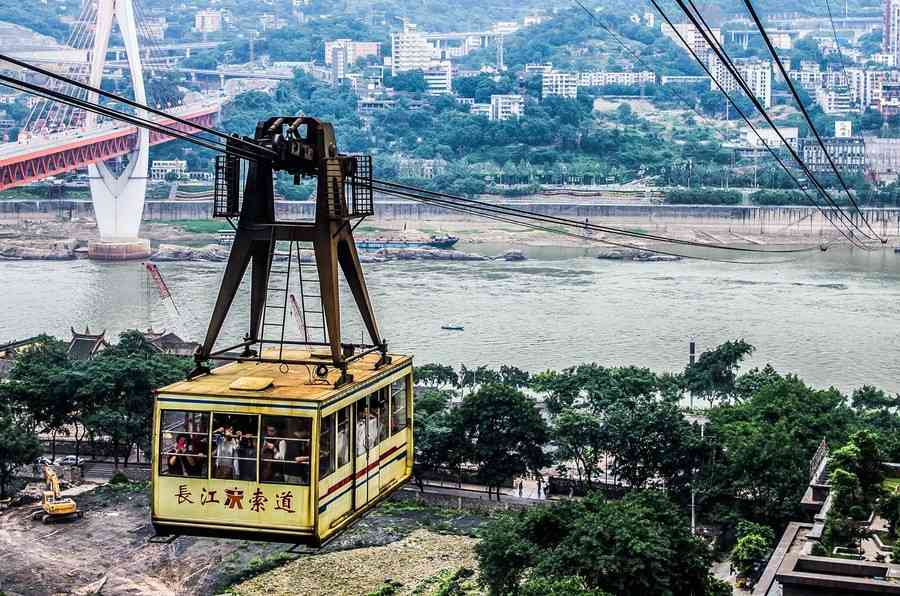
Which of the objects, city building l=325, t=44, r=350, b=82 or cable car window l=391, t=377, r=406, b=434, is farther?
city building l=325, t=44, r=350, b=82

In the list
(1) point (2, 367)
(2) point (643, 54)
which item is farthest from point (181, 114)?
(2) point (643, 54)

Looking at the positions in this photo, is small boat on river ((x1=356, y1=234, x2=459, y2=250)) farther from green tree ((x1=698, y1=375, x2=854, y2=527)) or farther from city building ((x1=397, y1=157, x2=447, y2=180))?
green tree ((x1=698, y1=375, x2=854, y2=527))

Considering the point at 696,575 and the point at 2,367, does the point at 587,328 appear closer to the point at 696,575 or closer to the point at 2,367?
the point at 2,367

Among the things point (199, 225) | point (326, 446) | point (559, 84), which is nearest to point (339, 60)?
point (559, 84)

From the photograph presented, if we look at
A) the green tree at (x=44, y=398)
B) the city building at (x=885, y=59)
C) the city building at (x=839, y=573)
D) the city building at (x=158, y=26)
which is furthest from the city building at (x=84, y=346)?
the city building at (x=158, y=26)

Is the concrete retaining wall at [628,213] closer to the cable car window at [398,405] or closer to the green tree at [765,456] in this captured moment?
the green tree at [765,456]

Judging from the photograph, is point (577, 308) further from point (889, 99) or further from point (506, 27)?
point (506, 27)

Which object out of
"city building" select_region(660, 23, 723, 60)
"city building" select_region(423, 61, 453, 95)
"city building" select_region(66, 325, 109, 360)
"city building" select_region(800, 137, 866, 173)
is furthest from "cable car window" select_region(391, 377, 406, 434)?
"city building" select_region(660, 23, 723, 60)

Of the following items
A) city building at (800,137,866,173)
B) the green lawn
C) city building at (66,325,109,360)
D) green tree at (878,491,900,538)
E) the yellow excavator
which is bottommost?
the green lawn
